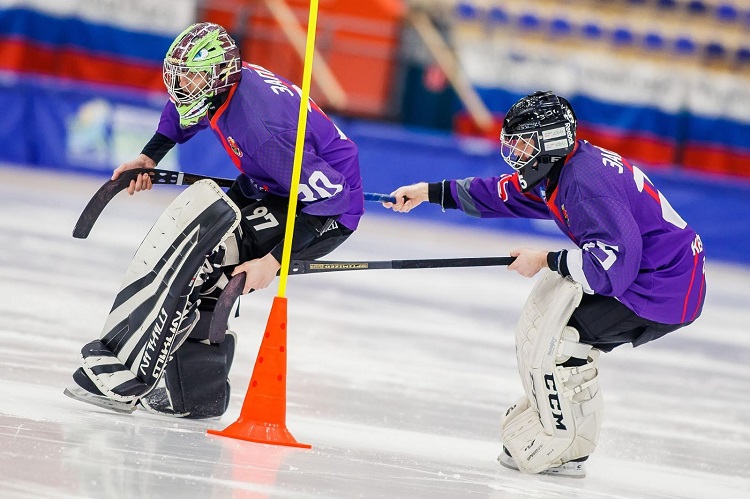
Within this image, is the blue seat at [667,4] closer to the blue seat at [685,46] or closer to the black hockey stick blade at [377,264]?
the blue seat at [685,46]

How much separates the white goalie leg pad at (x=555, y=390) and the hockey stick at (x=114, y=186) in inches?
51.3

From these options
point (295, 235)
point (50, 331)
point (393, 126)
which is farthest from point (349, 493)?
point (393, 126)

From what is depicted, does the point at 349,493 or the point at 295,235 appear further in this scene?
the point at 295,235

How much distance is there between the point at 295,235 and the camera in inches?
158

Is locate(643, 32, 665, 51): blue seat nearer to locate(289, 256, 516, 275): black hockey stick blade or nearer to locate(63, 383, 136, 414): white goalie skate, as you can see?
locate(289, 256, 516, 275): black hockey stick blade

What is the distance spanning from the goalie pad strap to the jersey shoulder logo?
278 millimetres

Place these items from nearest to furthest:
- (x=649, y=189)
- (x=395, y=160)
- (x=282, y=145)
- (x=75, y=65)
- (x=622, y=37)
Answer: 1. (x=282, y=145)
2. (x=649, y=189)
3. (x=395, y=160)
4. (x=75, y=65)
5. (x=622, y=37)

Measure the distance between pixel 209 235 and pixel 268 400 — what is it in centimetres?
59

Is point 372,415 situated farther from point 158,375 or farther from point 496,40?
point 496,40

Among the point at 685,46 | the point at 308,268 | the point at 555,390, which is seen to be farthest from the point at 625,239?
the point at 685,46

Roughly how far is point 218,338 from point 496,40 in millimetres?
11767

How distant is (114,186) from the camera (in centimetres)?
421

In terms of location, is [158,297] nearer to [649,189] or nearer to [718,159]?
[649,189]

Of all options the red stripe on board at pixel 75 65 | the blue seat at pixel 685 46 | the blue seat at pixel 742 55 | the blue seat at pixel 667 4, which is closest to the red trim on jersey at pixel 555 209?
the red stripe on board at pixel 75 65
